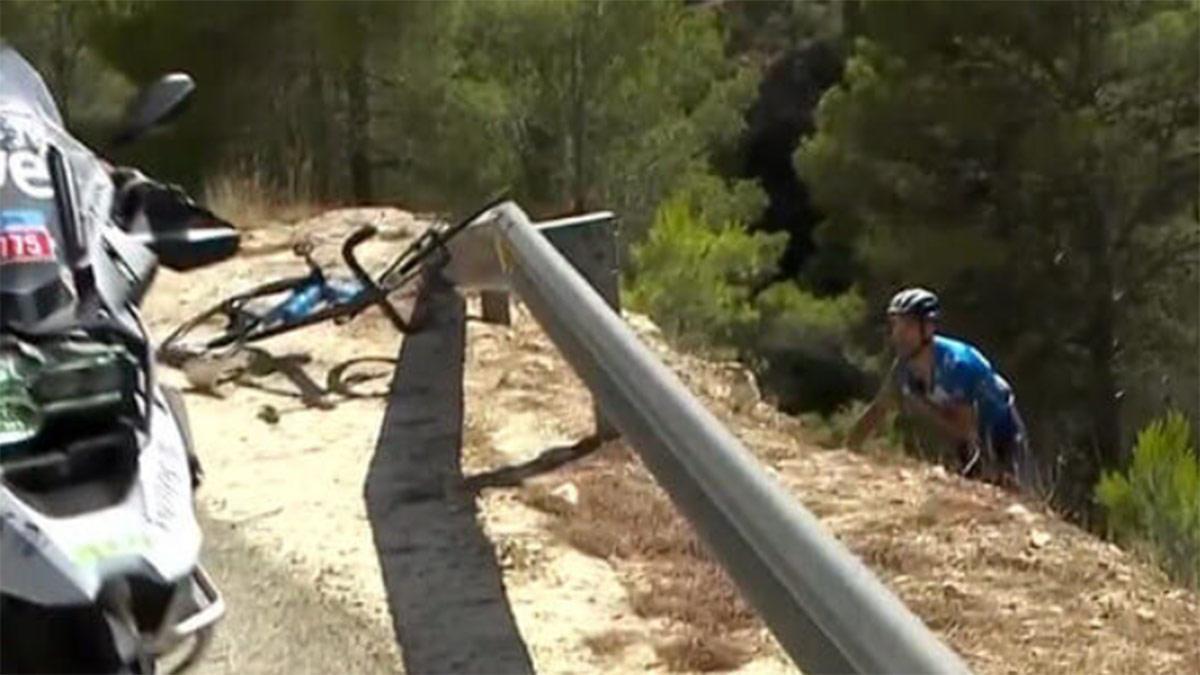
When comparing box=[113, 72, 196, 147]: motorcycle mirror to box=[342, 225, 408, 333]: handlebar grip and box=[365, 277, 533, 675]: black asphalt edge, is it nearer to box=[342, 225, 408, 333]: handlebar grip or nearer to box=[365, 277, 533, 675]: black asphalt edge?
box=[365, 277, 533, 675]: black asphalt edge

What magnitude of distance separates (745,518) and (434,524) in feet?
7.96

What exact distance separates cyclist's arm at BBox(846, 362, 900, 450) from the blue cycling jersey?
5cm

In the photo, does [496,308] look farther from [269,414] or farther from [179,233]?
[179,233]

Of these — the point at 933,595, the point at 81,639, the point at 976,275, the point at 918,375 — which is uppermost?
the point at 81,639

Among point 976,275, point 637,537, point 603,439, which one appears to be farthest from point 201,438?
point 976,275

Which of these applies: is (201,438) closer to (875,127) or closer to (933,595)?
(933,595)

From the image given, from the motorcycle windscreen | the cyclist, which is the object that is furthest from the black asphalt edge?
the cyclist

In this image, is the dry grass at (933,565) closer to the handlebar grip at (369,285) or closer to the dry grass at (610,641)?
the dry grass at (610,641)

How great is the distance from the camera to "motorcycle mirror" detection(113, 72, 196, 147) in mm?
5871

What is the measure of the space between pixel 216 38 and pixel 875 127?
823 cm

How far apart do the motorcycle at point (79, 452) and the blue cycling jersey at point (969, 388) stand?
393 centimetres

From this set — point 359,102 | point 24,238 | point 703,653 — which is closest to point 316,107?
point 359,102

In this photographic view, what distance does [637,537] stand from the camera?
246 inches

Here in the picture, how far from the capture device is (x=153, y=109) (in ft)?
19.3
